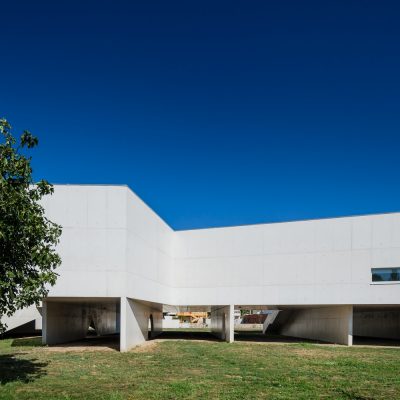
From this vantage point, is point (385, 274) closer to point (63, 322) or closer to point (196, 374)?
point (196, 374)

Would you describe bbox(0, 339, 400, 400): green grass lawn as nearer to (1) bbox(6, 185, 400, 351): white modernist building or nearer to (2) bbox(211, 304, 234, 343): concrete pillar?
(1) bbox(6, 185, 400, 351): white modernist building

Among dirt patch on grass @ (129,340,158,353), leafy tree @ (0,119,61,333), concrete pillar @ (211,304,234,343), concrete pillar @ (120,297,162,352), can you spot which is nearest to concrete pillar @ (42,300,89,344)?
concrete pillar @ (120,297,162,352)

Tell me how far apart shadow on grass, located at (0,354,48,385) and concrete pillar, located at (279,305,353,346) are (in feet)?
60.6

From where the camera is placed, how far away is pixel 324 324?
30.4 meters

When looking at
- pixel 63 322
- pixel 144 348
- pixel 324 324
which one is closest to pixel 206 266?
pixel 144 348

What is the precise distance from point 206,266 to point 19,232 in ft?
63.8

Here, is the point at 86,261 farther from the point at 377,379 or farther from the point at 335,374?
the point at 377,379

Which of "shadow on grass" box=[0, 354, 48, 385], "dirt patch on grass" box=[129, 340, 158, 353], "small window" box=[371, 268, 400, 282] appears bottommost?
"dirt patch on grass" box=[129, 340, 158, 353]

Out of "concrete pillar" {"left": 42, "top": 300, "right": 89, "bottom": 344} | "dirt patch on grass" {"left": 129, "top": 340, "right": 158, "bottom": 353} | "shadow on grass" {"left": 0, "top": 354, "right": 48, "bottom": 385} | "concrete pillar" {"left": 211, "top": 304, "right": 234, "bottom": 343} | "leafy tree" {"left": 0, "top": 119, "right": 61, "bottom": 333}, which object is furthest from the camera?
"concrete pillar" {"left": 211, "top": 304, "right": 234, "bottom": 343}

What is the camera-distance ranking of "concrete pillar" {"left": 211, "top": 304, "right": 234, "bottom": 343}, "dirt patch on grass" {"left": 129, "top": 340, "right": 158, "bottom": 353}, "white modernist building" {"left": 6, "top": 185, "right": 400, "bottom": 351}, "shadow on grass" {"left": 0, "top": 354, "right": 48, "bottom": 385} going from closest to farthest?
"shadow on grass" {"left": 0, "top": 354, "right": 48, "bottom": 385} → "white modernist building" {"left": 6, "top": 185, "right": 400, "bottom": 351} → "dirt patch on grass" {"left": 129, "top": 340, "right": 158, "bottom": 353} → "concrete pillar" {"left": 211, "top": 304, "right": 234, "bottom": 343}

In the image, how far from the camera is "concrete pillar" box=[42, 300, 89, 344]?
25781 mm

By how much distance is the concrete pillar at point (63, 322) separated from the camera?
25781 millimetres

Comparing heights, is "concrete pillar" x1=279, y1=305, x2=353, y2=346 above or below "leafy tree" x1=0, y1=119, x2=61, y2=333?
below

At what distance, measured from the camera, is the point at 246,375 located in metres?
15.1
